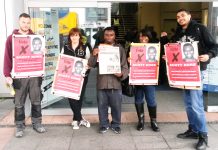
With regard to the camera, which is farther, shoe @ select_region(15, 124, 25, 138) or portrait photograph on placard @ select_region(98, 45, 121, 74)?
shoe @ select_region(15, 124, 25, 138)

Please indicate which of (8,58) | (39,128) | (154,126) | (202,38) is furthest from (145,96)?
(8,58)

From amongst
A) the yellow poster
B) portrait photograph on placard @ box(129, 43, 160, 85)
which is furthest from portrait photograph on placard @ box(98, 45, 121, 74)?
the yellow poster

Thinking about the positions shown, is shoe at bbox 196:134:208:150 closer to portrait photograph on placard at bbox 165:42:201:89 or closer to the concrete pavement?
the concrete pavement

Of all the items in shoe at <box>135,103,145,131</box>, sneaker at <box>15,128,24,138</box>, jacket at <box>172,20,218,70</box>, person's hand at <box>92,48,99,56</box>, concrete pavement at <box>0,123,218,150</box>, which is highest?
jacket at <box>172,20,218,70</box>

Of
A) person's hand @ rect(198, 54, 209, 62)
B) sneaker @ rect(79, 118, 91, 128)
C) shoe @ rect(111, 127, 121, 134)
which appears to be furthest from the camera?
sneaker @ rect(79, 118, 91, 128)

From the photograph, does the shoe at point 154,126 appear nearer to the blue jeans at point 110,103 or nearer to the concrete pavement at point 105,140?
the concrete pavement at point 105,140

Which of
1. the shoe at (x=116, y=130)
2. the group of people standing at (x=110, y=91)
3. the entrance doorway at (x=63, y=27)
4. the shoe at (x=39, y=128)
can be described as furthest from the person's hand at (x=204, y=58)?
the shoe at (x=39, y=128)

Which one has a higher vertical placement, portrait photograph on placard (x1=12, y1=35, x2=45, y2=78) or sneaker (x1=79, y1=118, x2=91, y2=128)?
portrait photograph on placard (x1=12, y1=35, x2=45, y2=78)

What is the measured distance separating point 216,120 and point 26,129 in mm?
3361

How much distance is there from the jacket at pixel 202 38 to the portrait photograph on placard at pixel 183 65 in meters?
0.10

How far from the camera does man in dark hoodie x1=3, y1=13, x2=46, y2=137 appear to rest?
495 centimetres

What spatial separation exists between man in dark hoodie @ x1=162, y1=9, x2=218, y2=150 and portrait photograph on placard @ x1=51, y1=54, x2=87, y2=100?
1.61m

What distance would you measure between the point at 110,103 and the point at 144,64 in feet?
2.74

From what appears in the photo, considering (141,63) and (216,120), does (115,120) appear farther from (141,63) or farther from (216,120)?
(216,120)
